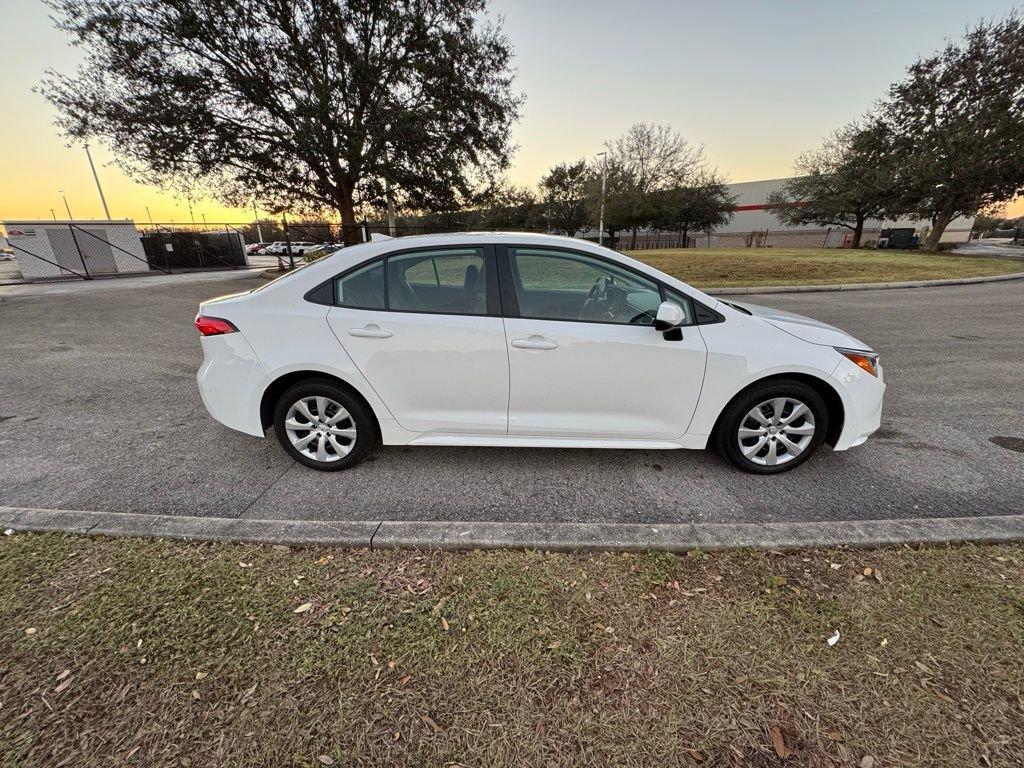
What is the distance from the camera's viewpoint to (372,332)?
2846mm

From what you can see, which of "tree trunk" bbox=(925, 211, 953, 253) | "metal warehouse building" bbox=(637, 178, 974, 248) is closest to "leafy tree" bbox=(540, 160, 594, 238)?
"metal warehouse building" bbox=(637, 178, 974, 248)

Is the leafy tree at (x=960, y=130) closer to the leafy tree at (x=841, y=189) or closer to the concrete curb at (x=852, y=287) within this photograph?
the leafy tree at (x=841, y=189)

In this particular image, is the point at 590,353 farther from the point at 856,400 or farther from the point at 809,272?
the point at 809,272

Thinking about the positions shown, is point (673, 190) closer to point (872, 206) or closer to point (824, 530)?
point (872, 206)

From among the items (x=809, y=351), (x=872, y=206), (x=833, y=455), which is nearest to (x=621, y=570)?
(x=809, y=351)

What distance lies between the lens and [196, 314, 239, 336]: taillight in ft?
9.66

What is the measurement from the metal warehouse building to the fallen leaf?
162 ft

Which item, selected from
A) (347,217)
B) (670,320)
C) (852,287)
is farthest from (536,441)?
(347,217)

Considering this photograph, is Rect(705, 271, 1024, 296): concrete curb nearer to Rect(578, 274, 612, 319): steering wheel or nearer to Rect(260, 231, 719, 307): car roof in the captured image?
Rect(260, 231, 719, 307): car roof

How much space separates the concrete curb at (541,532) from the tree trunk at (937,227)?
1489 inches

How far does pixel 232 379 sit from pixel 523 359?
205 cm

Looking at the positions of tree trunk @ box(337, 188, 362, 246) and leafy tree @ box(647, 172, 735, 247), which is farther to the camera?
leafy tree @ box(647, 172, 735, 247)

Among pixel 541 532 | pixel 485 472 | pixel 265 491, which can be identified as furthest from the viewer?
pixel 485 472

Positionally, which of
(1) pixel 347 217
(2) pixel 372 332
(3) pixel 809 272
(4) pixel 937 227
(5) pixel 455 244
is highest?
(1) pixel 347 217
